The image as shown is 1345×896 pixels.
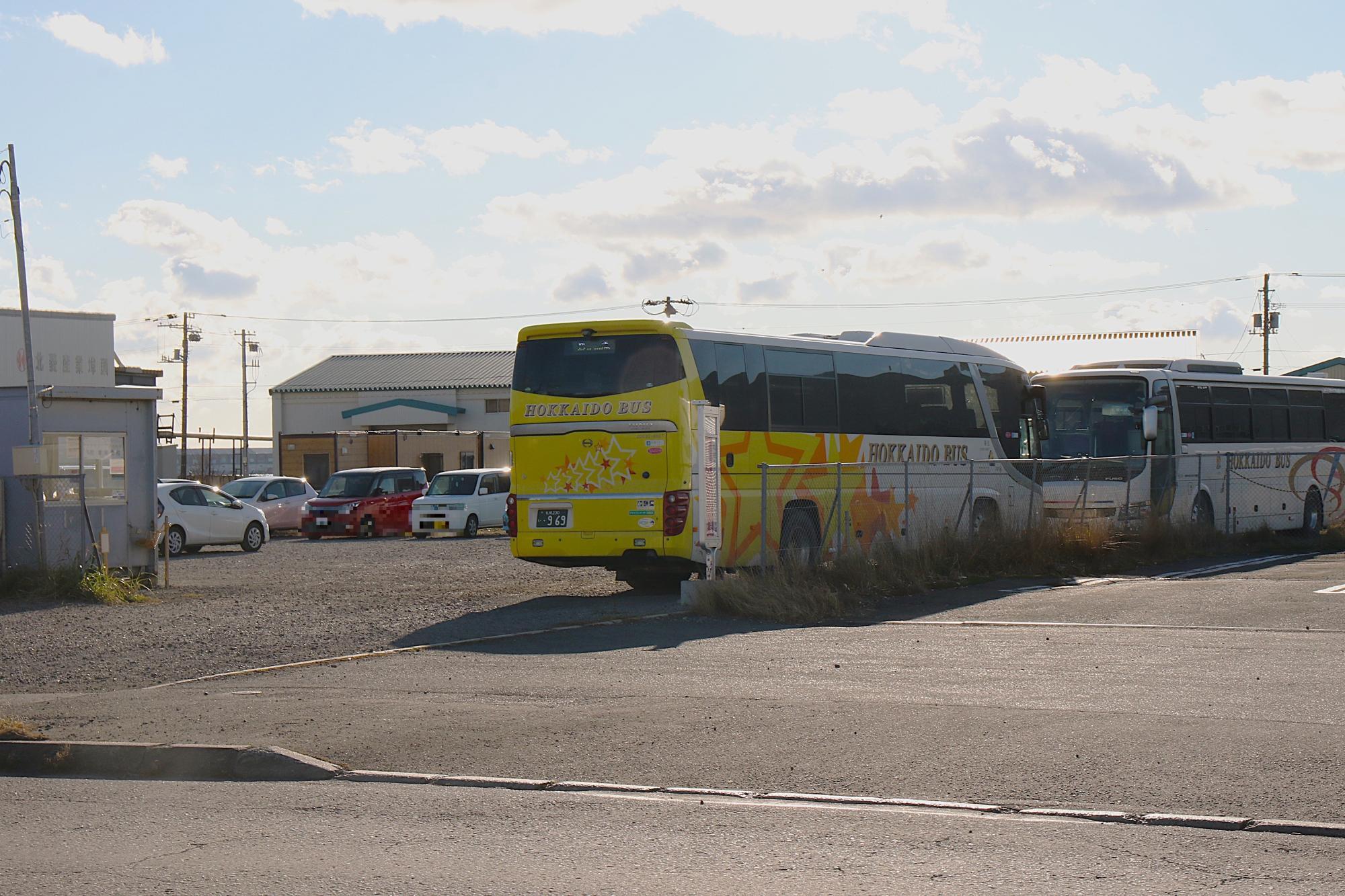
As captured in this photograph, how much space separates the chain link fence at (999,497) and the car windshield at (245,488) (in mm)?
21902

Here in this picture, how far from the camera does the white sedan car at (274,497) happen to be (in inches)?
1516

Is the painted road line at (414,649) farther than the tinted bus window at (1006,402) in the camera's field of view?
No

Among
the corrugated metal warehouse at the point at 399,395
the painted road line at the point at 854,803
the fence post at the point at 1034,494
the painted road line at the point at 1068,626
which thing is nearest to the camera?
the painted road line at the point at 854,803

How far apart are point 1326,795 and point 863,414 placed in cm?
1484

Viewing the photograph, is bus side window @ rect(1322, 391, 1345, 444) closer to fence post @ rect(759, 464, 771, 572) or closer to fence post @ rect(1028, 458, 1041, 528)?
fence post @ rect(1028, 458, 1041, 528)

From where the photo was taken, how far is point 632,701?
10.4m

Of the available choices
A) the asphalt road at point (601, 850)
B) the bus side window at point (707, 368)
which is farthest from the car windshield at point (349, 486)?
the asphalt road at point (601, 850)

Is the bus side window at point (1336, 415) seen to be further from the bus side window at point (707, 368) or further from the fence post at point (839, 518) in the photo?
the bus side window at point (707, 368)

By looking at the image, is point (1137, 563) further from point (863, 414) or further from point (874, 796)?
point (874, 796)

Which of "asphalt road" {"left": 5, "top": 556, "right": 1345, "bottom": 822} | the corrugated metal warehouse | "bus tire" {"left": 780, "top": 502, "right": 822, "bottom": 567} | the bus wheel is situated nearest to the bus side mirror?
the bus wheel

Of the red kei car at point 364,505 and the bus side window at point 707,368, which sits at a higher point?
the bus side window at point 707,368

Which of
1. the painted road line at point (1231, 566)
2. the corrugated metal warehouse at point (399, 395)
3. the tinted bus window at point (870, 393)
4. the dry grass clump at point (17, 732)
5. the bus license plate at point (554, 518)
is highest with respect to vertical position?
the corrugated metal warehouse at point (399, 395)

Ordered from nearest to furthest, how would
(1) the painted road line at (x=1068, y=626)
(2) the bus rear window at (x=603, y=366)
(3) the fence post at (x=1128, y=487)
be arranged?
1. (1) the painted road line at (x=1068, y=626)
2. (2) the bus rear window at (x=603, y=366)
3. (3) the fence post at (x=1128, y=487)

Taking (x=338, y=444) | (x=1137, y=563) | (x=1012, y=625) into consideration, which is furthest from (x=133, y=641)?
(x=338, y=444)
